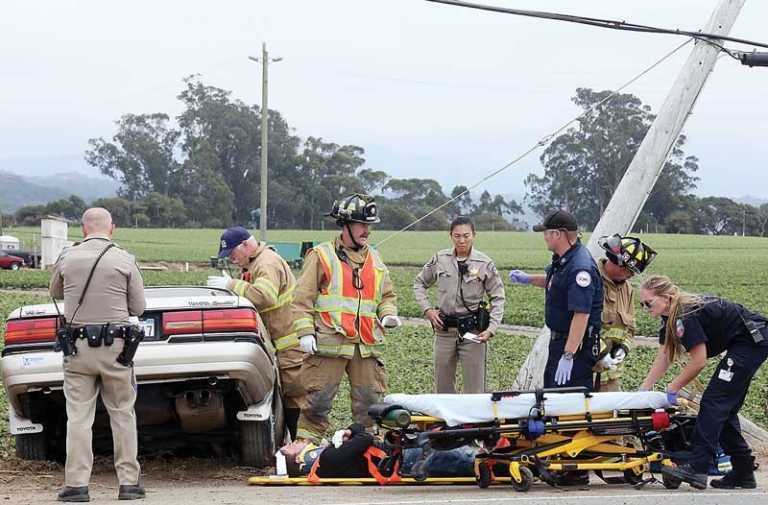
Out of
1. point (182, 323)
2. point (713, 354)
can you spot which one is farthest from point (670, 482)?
point (182, 323)

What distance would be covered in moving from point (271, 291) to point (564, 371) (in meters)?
2.21

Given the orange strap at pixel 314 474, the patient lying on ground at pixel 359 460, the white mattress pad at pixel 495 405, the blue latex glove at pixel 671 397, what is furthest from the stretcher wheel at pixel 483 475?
the blue latex glove at pixel 671 397

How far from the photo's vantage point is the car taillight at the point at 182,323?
7.33m

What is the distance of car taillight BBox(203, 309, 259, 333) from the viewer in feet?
24.2

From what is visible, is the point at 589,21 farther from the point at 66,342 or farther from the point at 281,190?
the point at 281,190

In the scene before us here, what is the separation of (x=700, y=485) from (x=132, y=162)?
100 meters

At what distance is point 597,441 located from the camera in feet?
23.7

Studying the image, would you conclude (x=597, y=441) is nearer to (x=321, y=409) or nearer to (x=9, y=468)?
(x=321, y=409)

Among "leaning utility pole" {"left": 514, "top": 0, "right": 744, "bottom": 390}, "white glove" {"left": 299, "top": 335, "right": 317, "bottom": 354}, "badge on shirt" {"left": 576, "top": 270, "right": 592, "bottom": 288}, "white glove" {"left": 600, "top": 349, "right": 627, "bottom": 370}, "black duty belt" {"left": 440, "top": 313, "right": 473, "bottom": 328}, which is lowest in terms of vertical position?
"white glove" {"left": 600, "top": 349, "right": 627, "bottom": 370}

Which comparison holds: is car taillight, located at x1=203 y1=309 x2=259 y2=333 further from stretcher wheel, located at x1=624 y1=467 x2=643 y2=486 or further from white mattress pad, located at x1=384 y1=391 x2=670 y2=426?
stretcher wheel, located at x1=624 y1=467 x2=643 y2=486

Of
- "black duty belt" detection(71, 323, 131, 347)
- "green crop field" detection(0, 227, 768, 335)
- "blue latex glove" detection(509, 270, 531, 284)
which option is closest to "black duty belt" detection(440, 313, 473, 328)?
"blue latex glove" detection(509, 270, 531, 284)

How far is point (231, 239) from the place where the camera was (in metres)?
8.39

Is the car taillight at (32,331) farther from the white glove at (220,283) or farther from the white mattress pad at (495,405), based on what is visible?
the white mattress pad at (495,405)

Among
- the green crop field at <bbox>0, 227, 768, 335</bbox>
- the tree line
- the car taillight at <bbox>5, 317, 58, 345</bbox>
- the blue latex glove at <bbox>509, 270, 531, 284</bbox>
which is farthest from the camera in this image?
the tree line
